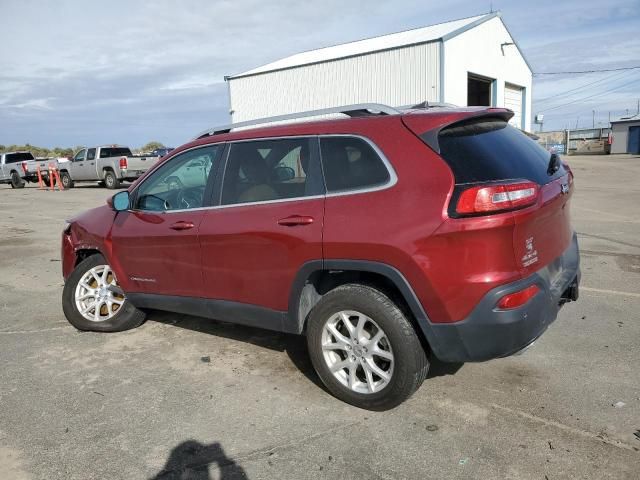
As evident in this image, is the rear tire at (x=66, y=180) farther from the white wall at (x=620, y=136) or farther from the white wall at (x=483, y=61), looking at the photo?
the white wall at (x=620, y=136)

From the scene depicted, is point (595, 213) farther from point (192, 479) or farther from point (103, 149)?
point (103, 149)

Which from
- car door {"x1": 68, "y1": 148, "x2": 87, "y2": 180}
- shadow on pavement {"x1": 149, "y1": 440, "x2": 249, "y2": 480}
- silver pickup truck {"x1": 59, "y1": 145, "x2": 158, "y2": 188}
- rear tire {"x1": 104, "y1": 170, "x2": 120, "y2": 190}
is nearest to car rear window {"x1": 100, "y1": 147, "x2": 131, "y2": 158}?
silver pickup truck {"x1": 59, "y1": 145, "x2": 158, "y2": 188}

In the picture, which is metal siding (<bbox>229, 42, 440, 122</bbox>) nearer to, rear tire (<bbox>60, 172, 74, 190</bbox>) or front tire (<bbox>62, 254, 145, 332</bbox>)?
rear tire (<bbox>60, 172, 74, 190</bbox>)

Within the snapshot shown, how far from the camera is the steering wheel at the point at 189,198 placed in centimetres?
417

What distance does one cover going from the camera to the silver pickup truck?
22.4 metres

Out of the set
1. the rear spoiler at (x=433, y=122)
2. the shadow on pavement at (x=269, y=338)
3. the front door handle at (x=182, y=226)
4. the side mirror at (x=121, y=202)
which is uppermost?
the rear spoiler at (x=433, y=122)

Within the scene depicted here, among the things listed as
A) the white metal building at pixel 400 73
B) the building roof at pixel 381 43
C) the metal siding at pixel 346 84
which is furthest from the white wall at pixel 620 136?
the metal siding at pixel 346 84

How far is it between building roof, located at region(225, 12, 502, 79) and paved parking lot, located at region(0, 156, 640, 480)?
18.3 meters

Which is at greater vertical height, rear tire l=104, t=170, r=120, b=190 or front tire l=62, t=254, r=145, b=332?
rear tire l=104, t=170, r=120, b=190

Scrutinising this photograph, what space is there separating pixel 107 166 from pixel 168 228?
67.2 ft

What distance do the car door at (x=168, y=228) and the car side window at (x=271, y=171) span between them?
8.1 inches

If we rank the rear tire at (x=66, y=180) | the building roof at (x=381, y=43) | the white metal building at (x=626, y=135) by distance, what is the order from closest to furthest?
the building roof at (x=381, y=43), the rear tire at (x=66, y=180), the white metal building at (x=626, y=135)

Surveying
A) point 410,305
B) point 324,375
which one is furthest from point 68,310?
point 410,305

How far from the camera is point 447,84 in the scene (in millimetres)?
20562
